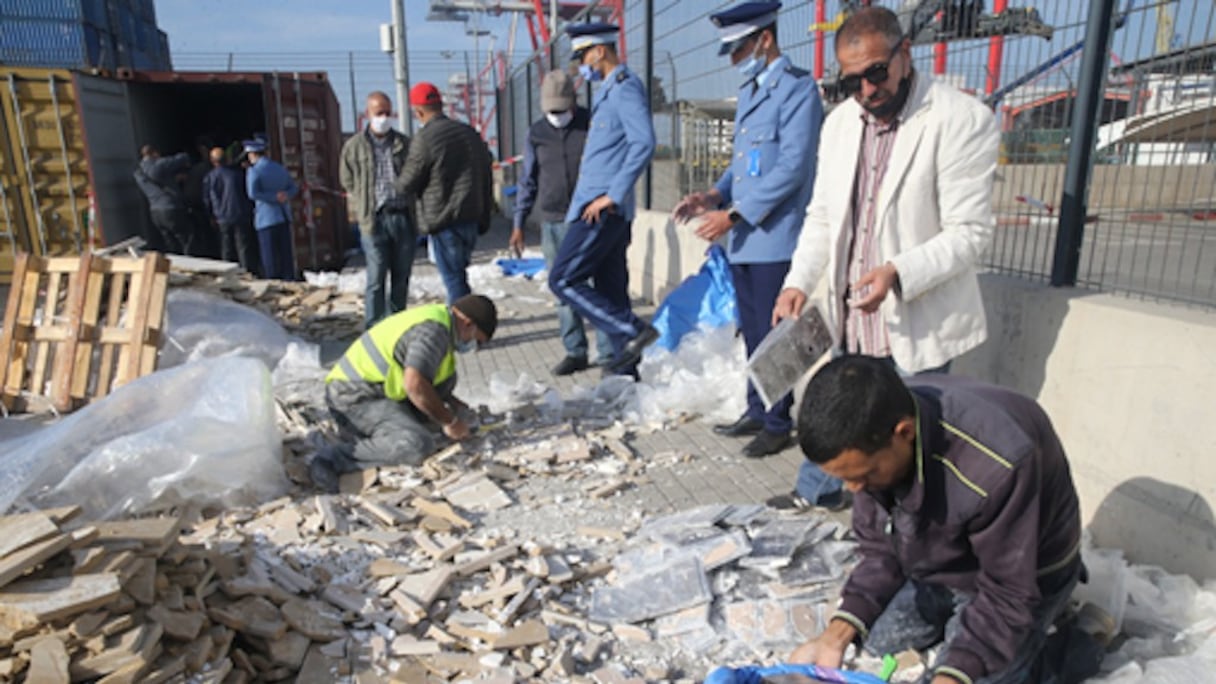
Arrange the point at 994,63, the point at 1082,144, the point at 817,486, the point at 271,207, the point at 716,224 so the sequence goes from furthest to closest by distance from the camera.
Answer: the point at 271,207
the point at 716,224
the point at 817,486
the point at 994,63
the point at 1082,144

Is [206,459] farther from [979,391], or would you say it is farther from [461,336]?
[979,391]

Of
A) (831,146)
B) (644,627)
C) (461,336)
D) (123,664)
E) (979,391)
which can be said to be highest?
(831,146)

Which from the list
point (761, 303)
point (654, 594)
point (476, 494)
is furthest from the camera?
point (761, 303)

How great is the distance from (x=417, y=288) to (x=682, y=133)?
431 centimetres

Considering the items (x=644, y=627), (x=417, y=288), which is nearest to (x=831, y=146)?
(x=644, y=627)

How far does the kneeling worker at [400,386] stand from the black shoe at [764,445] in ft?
5.27

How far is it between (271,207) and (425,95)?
13.8 ft

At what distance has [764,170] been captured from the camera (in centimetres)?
432

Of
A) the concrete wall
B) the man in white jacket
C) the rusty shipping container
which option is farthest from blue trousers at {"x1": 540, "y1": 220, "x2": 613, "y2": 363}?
the rusty shipping container

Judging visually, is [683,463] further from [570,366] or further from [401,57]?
[401,57]

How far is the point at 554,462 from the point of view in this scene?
4672mm

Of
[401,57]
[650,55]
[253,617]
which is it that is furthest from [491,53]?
[253,617]

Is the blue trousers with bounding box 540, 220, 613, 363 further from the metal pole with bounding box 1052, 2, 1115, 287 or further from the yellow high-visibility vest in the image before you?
the metal pole with bounding box 1052, 2, 1115, 287

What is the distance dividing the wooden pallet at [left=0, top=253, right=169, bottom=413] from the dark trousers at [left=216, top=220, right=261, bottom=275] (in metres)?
4.23
